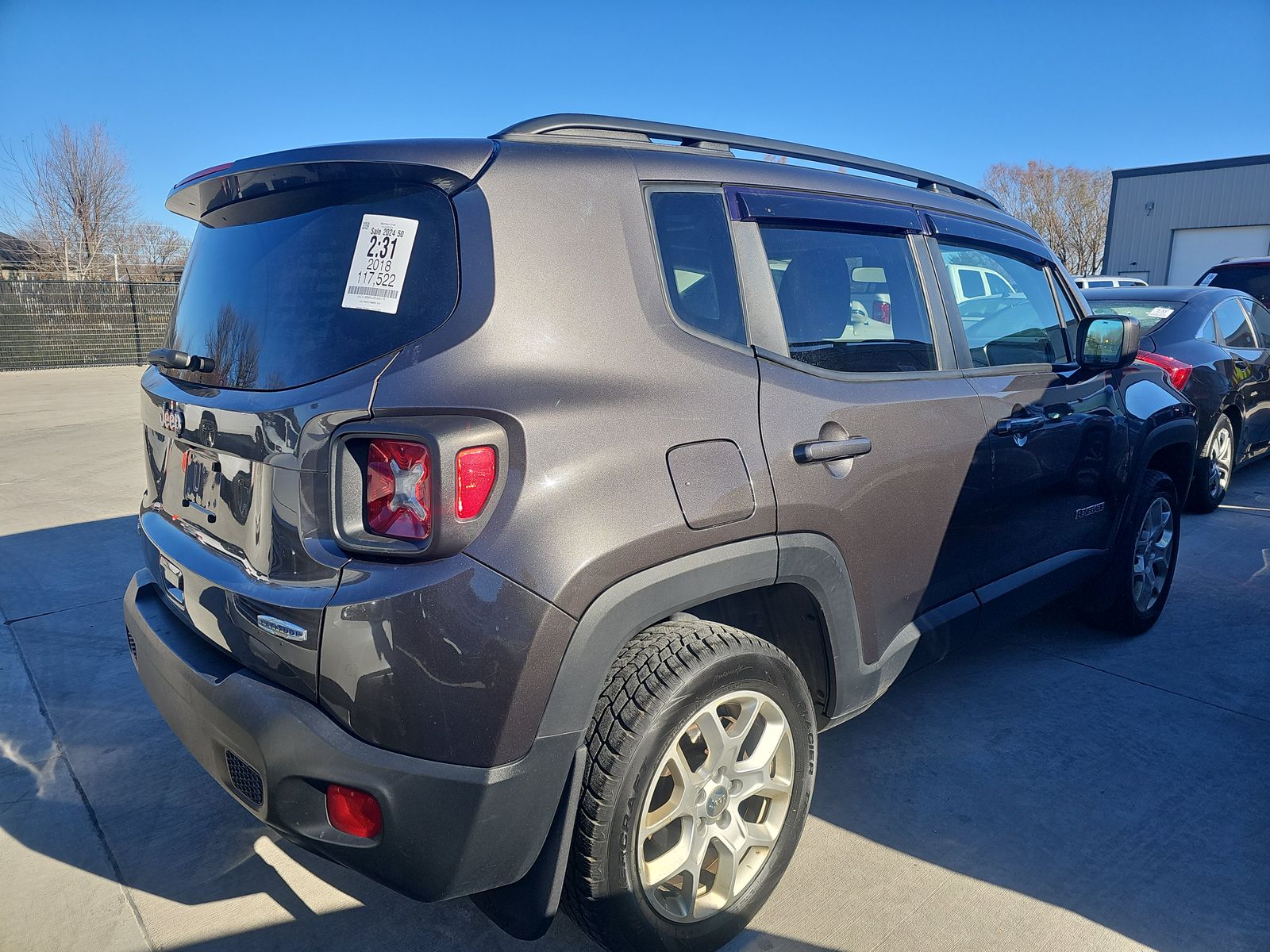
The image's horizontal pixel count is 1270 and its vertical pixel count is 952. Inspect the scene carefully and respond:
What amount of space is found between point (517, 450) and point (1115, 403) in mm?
2974

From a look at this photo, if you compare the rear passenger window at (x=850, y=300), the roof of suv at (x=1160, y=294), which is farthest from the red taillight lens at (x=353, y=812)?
the roof of suv at (x=1160, y=294)

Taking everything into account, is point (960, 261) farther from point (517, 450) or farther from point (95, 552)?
point (95, 552)

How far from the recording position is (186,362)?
2281 mm

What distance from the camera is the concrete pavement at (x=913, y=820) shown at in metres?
2.37

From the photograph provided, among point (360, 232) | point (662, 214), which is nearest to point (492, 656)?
point (360, 232)

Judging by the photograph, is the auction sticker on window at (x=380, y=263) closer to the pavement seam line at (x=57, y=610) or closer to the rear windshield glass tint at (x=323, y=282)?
the rear windshield glass tint at (x=323, y=282)

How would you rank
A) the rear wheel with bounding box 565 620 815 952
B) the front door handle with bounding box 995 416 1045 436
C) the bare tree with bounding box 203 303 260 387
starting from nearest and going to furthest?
the rear wheel with bounding box 565 620 815 952 < the bare tree with bounding box 203 303 260 387 < the front door handle with bounding box 995 416 1045 436

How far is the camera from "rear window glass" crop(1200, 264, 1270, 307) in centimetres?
1033

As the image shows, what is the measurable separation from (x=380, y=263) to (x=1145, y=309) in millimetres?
6437

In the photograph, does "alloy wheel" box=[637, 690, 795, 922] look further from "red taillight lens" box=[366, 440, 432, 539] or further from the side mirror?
the side mirror

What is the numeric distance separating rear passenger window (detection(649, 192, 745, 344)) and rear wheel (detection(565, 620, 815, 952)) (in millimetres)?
761

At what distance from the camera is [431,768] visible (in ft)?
5.87

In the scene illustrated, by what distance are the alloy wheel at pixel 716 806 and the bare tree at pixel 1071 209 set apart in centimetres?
5915

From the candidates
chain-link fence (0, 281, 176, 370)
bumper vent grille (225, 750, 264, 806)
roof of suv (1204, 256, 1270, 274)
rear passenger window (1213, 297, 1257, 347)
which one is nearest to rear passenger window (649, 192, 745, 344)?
bumper vent grille (225, 750, 264, 806)
